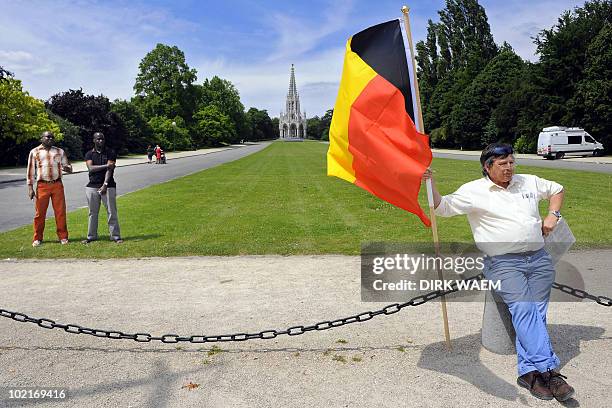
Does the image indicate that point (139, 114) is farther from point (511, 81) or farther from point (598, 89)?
point (598, 89)

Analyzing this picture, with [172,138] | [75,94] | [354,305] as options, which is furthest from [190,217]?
[172,138]

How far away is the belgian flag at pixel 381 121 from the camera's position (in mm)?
3961

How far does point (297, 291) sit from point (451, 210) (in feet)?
8.25

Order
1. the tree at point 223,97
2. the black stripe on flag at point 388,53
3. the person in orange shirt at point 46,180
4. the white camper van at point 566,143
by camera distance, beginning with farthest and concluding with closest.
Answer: the tree at point 223,97 → the white camper van at point 566,143 → the person in orange shirt at point 46,180 → the black stripe on flag at point 388,53

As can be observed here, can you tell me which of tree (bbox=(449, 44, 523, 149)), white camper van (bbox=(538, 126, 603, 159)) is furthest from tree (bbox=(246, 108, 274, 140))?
white camper van (bbox=(538, 126, 603, 159))

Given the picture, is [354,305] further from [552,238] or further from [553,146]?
[553,146]

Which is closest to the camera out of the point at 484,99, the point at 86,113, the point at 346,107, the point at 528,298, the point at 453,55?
the point at 528,298

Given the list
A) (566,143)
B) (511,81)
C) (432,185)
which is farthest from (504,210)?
(511,81)

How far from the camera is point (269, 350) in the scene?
4.38 m

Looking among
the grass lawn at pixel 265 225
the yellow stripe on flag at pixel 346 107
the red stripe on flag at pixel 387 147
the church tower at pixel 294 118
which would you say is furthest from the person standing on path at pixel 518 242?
the church tower at pixel 294 118

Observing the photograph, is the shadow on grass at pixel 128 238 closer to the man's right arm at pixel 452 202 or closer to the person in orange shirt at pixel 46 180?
the person in orange shirt at pixel 46 180

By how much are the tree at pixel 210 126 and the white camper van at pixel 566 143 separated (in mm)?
63749

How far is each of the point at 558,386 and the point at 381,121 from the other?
2314 millimetres

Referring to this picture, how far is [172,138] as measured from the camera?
72188 millimetres
